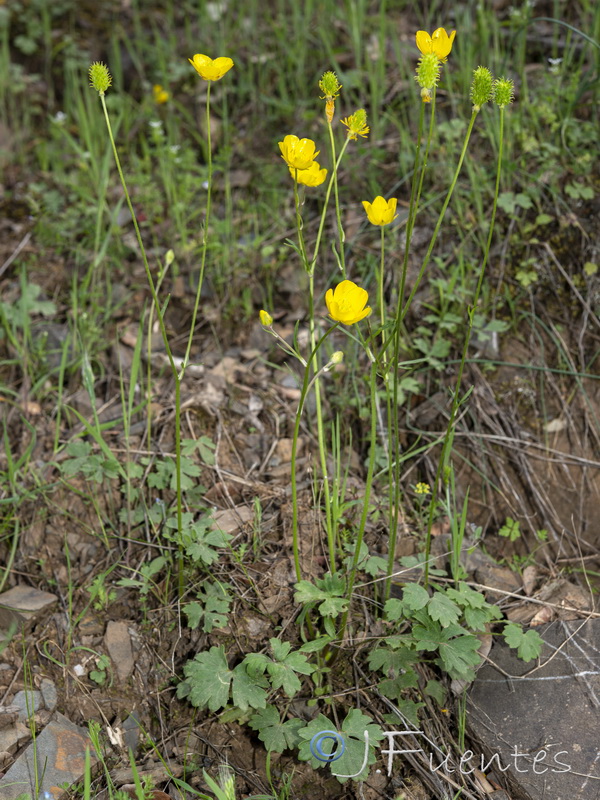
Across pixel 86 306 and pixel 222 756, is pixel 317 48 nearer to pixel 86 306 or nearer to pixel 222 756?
pixel 86 306

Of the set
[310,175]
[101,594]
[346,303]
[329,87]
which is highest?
[329,87]

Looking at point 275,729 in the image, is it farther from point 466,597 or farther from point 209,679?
point 466,597

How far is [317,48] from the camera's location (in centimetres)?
359

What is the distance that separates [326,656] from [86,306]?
1726 millimetres

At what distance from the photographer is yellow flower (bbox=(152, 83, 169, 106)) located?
11.6ft

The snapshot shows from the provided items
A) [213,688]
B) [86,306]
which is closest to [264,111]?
[86,306]

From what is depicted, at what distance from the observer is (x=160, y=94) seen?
3535 mm

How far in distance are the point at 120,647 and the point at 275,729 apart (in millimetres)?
507

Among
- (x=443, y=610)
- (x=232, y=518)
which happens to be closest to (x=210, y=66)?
(x=232, y=518)

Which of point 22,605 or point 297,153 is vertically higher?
point 297,153

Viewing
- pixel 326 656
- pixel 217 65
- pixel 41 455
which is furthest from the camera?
pixel 41 455

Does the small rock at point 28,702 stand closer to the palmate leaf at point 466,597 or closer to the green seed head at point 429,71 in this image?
the palmate leaf at point 466,597

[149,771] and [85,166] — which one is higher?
[85,166]

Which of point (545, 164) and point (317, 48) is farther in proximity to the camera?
point (317, 48)
